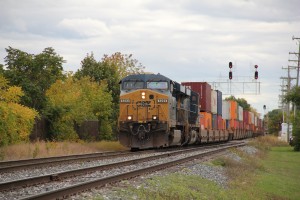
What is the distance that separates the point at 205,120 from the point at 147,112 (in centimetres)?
1037

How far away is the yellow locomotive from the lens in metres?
24.9

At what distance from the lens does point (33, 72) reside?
1297 inches

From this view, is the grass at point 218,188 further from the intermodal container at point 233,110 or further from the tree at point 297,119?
the intermodal container at point 233,110

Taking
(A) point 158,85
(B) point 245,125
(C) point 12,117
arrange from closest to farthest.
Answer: (C) point 12,117 < (A) point 158,85 < (B) point 245,125

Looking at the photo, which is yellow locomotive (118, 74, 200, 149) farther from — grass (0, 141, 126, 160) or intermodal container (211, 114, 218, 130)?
intermodal container (211, 114, 218, 130)

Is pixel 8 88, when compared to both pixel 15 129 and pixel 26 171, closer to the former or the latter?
pixel 15 129

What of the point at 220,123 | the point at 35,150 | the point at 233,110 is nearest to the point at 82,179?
the point at 35,150

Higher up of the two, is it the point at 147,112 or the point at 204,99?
the point at 204,99

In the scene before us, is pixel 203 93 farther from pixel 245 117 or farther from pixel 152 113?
pixel 245 117

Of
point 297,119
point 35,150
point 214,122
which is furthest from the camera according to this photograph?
point 214,122

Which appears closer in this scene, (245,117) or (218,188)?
(218,188)

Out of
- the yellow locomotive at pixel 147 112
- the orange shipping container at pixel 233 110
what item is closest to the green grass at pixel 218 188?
the yellow locomotive at pixel 147 112

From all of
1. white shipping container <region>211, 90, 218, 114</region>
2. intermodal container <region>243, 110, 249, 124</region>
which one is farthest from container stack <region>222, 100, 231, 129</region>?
intermodal container <region>243, 110, 249, 124</region>

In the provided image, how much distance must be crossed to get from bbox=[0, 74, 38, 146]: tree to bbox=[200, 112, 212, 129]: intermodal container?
12690 mm
